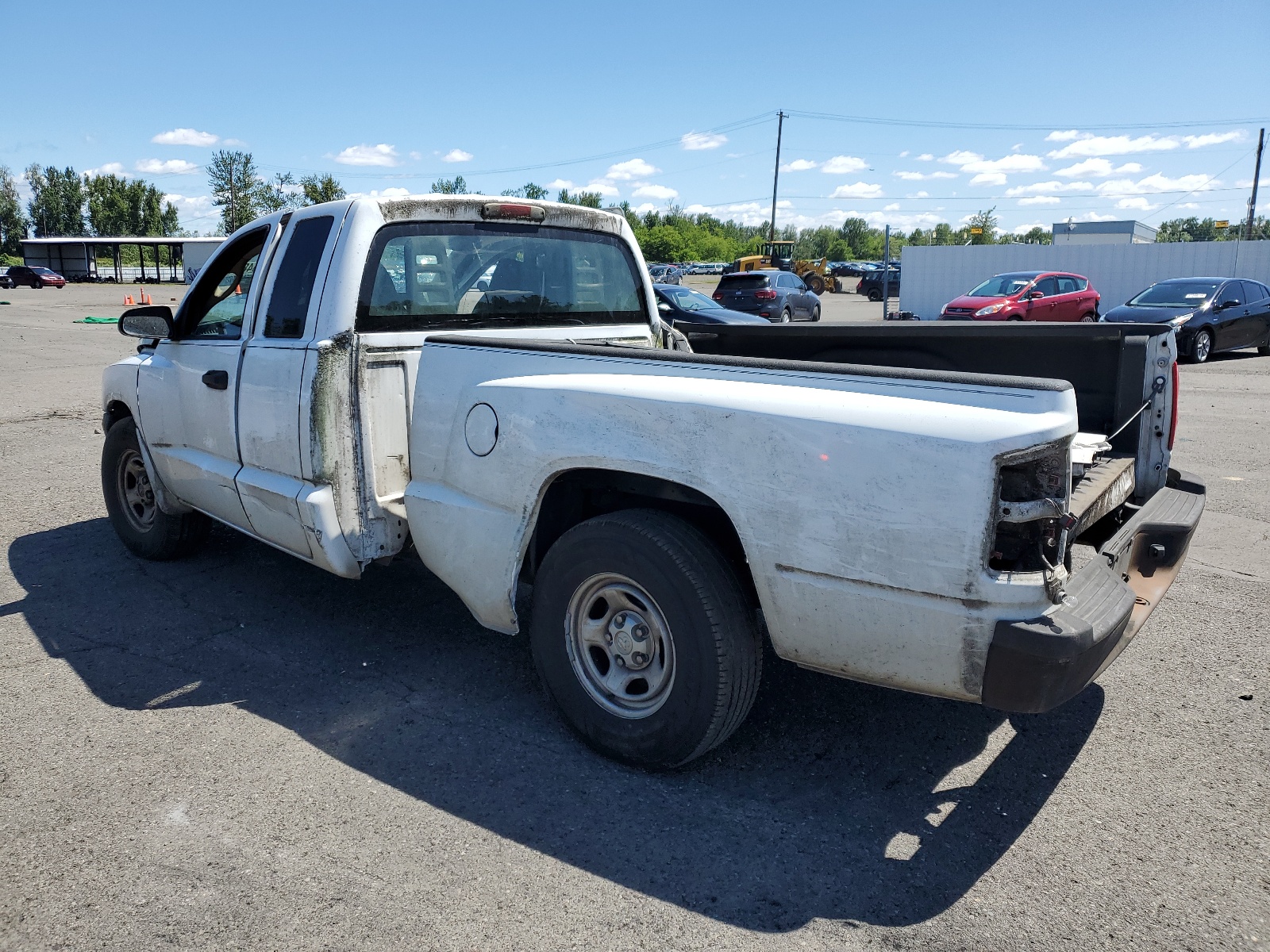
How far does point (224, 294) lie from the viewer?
5.13 m

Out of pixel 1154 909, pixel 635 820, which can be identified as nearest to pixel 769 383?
pixel 635 820

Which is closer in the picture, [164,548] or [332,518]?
[332,518]

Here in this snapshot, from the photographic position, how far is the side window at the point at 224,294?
4.67 metres

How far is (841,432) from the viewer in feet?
8.54

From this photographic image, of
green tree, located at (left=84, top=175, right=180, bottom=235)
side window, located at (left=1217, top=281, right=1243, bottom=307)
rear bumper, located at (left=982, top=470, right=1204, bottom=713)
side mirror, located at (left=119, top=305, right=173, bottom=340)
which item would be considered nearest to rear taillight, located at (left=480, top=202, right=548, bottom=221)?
side mirror, located at (left=119, top=305, right=173, bottom=340)

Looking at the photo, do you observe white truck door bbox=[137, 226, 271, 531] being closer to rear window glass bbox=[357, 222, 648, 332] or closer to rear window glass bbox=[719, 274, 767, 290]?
rear window glass bbox=[357, 222, 648, 332]

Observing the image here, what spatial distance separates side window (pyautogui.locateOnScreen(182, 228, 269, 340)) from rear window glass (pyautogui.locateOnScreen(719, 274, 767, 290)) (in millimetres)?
23468

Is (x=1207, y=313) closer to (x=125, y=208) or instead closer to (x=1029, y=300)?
(x=1029, y=300)

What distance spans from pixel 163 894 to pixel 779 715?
2.18 m

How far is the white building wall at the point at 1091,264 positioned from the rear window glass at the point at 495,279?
26.0 meters

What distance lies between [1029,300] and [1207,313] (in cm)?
393

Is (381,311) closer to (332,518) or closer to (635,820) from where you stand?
(332,518)

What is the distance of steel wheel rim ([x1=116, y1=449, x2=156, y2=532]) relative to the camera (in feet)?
18.0

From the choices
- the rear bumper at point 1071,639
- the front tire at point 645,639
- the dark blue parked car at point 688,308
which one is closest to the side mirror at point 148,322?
the front tire at point 645,639
